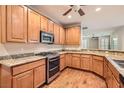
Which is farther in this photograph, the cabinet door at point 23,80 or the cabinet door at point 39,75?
the cabinet door at point 39,75

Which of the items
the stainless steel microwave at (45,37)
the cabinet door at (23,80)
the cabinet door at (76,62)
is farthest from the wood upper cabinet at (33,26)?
the cabinet door at (76,62)

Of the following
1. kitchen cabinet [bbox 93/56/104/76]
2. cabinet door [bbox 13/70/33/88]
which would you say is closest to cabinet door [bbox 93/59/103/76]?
kitchen cabinet [bbox 93/56/104/76]

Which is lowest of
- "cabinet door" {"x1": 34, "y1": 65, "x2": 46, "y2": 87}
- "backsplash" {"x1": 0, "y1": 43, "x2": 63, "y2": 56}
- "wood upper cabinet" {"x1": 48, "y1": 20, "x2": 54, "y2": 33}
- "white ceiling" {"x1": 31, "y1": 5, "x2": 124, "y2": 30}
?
"cabinet door" {"x1": 34, "y1": 65, "x2": 46, "y2": 87}

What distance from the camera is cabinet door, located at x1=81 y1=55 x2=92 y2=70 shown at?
3.84m

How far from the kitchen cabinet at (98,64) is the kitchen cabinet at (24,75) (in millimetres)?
1985

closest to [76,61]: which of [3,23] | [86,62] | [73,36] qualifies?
[86,62]

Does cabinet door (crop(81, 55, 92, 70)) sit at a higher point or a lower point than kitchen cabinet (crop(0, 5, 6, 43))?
lower

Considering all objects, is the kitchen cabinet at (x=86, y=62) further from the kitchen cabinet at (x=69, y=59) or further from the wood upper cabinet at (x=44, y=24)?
the wood upper cabinet at (x=44, y=24)

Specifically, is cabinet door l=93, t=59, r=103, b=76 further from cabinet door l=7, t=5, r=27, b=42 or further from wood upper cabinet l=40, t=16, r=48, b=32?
cabinet door l=7, t=5, r=27, b=42

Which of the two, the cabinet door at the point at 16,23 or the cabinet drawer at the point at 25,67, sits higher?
the cabinet door at the point at 16,23

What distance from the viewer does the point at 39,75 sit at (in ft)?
7.68

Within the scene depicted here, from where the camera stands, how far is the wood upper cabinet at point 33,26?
7.90 feet

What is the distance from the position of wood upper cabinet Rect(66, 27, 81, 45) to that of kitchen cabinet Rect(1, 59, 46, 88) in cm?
251

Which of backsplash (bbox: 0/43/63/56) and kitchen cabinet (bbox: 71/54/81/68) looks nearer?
backsplash (bbox: 0/43/63/56)
